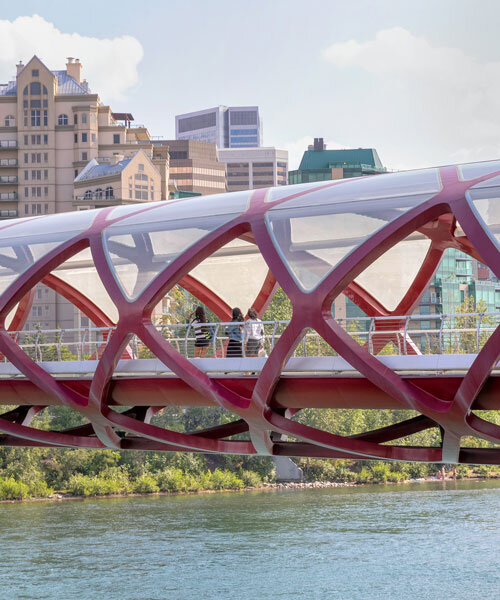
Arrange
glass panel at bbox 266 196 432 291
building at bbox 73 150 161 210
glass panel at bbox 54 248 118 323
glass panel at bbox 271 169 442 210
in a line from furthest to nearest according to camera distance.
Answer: building at bbox 73 150 161 210 < glass panel at bbox 54 248 118 323 < glass panel at bbox 266 196 432 291 < glass panel at bbox 271 169 442 210

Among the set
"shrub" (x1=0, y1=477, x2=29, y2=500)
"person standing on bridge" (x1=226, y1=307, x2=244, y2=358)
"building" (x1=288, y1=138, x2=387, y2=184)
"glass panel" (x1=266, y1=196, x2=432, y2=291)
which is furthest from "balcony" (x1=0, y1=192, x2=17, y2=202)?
"glass panel" (x1=266, y1=196, x2=432, y2=291)

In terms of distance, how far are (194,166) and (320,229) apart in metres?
145

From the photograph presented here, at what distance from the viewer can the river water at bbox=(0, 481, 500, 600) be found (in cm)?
3644

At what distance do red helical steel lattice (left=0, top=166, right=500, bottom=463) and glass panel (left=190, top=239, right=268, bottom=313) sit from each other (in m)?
5.01

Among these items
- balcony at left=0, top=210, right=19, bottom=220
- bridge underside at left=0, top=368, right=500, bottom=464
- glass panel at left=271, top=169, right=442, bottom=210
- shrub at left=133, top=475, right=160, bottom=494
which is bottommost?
shrub at left=133, top=475, right=160, bottom=494

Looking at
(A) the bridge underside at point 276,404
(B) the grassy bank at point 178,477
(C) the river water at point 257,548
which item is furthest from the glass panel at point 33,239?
(B) the grassy bank at point 178,477

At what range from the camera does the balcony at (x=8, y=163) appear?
4358 inches

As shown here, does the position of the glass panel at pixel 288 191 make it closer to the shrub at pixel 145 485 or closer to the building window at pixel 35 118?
the shrub at pixel 145 485

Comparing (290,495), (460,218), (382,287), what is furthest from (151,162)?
(460,218)

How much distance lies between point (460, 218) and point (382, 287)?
8727 millimetres

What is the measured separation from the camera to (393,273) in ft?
81.7

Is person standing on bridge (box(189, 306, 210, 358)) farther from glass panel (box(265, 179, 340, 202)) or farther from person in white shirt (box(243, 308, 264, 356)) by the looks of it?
glass panel (box(265, 179, 340, 202))

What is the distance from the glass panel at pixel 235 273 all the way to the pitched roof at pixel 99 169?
7417 cm

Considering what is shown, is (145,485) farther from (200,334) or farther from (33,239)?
(200,334)
